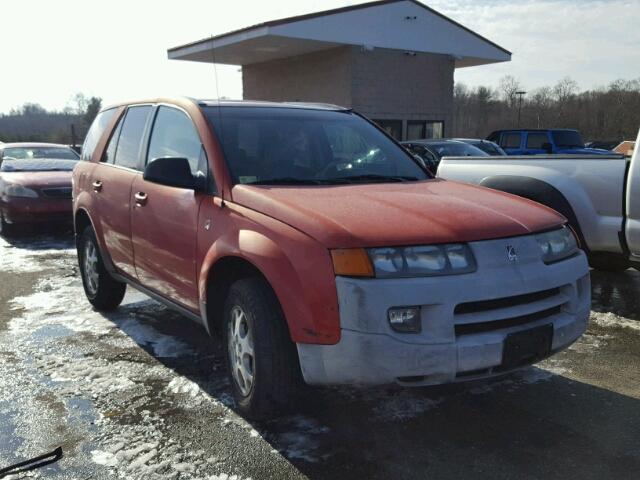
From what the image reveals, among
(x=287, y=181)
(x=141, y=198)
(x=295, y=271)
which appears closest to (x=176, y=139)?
(x=141, y=198)

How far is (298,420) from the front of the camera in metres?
3.27

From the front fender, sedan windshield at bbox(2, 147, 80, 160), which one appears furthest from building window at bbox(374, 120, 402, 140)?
the front fender

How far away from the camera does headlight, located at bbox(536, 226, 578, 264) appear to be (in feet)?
10.2

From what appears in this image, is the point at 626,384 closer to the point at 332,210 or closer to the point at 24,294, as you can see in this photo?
the point at 332,210

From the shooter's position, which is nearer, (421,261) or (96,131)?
(421,261)

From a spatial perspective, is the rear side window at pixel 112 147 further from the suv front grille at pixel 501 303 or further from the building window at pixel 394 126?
the building window at pixel 394 126

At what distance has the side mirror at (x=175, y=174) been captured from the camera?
3496 millimetres

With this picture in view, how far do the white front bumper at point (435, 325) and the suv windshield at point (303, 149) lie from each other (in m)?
1.17

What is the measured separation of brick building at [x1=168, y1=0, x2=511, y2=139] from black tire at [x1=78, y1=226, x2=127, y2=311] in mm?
14401

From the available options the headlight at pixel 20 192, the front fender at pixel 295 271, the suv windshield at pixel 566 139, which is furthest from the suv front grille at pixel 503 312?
the suv windshield at pixel 566 139

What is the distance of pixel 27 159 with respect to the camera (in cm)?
1134

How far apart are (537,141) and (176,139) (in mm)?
15917

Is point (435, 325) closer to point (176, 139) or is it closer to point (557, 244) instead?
point (557, 244)

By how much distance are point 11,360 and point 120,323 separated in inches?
39.2
